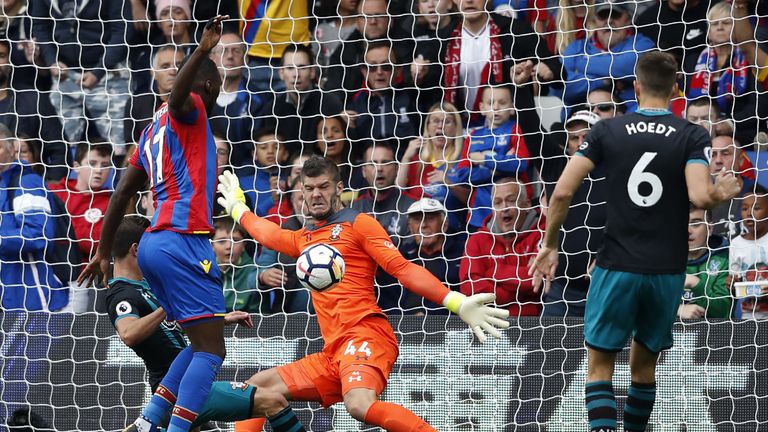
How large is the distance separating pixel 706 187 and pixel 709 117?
3.10 m

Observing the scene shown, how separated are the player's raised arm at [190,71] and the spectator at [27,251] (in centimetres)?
325

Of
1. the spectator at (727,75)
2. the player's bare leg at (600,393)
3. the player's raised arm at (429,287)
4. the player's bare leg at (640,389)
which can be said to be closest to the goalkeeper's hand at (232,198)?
the player's raised arm at (429,287)

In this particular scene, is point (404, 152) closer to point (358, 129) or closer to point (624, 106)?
point (358, 129)

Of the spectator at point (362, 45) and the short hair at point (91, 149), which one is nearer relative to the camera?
the short hair at point (91, 149)

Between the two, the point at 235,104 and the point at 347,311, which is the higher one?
the point at 235,104

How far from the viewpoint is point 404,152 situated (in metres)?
8.91

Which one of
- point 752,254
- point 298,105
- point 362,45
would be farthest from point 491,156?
point 752,254

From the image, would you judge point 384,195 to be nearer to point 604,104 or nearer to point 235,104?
point 235,104

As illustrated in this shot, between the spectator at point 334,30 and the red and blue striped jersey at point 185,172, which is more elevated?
the spectator at point 334,30

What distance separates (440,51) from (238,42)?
1.60 metres

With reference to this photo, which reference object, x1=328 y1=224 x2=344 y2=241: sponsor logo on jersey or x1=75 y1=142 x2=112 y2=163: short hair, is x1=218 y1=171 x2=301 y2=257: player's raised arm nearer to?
x1=328 y1=224 x2=344 y2=241: sponsor logo on jersey

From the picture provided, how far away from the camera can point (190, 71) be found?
5.33 meters

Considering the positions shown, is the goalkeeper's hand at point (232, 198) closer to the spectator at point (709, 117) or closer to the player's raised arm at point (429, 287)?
the player's raised arm at point (429, 287)

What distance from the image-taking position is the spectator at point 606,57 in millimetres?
8609
